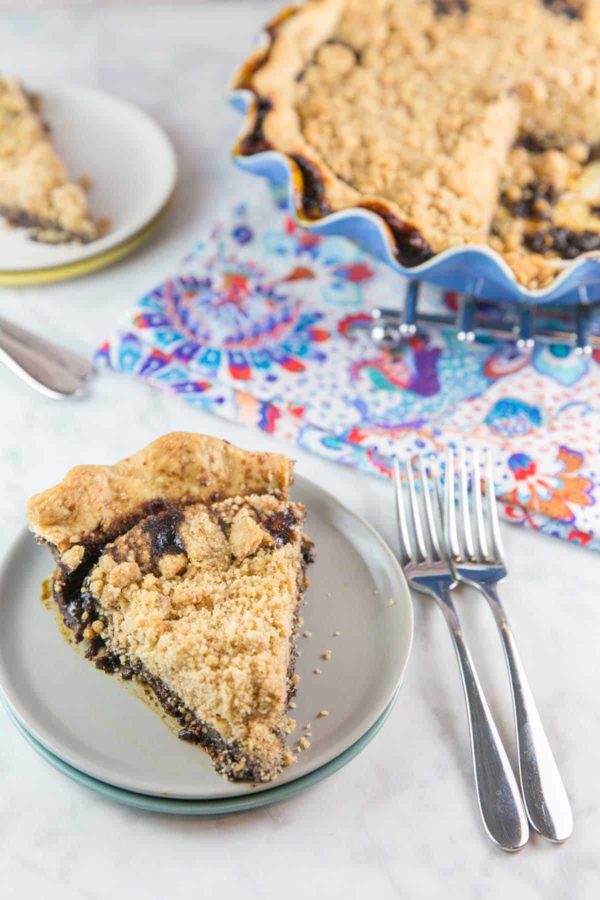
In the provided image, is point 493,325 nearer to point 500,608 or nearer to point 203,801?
point 500,608

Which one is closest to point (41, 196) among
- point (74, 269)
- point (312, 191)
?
point (74, 269)

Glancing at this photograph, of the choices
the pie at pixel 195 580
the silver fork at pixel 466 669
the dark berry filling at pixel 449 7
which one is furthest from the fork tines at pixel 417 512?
the dark berry filling at pixel 449 7

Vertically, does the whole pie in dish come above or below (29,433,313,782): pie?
above

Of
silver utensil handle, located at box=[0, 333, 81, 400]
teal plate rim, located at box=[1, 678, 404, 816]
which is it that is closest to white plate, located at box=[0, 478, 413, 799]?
teal plate rim, located at box=[1, 678, 404, 816]

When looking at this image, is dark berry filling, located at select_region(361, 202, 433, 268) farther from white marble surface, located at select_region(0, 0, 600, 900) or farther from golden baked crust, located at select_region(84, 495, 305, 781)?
golden baked crust, located at select_region(84, 495, 305, 781)

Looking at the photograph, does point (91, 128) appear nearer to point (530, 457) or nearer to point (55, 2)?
point (55, 2)

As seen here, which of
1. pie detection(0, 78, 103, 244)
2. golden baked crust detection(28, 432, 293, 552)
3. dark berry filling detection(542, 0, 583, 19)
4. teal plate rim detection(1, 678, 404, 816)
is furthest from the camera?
dark berry filling detection(542, 0, 583, 19)

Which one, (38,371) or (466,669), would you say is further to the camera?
(38,371)
